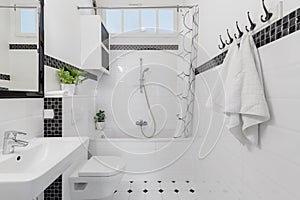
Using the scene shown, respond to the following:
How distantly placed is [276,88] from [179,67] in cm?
257

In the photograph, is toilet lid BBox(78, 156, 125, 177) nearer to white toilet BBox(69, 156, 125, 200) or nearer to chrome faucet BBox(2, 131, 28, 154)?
white toilet BBox(69, 156, 125, 200)

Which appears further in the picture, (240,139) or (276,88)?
(240,139)

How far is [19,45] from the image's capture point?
1.73m

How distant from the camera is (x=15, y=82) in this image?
1.66 m

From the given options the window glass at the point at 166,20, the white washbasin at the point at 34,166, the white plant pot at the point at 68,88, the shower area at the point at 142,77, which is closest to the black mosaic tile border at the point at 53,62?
the white plant pot at the point at 68,88

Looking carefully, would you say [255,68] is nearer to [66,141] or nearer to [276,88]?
[276,88]

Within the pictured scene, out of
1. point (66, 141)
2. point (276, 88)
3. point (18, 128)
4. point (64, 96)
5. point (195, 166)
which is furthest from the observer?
point (195, 166)

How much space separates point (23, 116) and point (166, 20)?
278cm

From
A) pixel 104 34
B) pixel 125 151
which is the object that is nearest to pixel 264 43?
pixel 125 151

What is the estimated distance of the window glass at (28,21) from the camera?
1.79m

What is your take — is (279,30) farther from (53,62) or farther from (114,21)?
(114,21)

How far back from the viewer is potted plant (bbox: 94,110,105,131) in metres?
3.64

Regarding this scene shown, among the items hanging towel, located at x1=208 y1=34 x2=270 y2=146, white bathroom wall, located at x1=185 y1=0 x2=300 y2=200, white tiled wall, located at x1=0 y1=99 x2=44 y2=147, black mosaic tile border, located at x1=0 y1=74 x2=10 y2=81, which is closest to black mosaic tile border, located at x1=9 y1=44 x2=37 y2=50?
black mosaic tile border, located at x1=0 y1=74 x2=10 y2=81

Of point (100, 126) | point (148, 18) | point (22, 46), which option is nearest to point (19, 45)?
point (22, 46)
